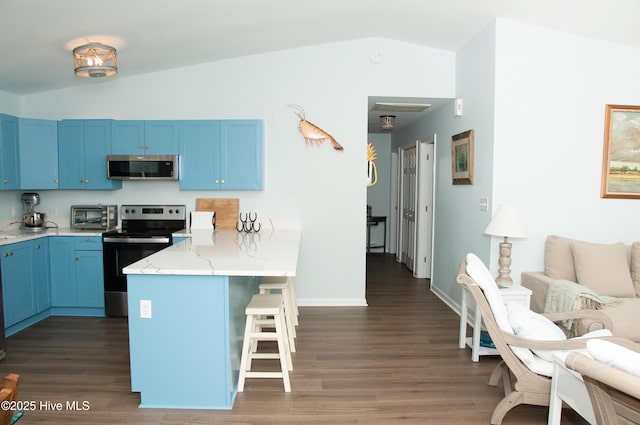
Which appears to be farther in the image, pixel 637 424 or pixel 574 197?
pixel 574 197

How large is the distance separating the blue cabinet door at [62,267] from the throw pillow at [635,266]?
5146 millimetres

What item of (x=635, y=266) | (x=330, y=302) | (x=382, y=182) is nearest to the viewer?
(x=635, y=266)

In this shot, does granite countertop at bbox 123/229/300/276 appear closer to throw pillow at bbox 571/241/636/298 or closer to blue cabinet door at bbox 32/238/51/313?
blue cabinet door at bbox 32/238/51/313

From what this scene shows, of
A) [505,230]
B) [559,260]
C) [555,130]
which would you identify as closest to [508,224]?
[505,230]

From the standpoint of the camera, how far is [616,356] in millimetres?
1421

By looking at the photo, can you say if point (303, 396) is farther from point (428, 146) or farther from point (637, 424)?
point (428, 146)

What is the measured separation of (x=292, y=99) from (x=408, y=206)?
3.39 meters

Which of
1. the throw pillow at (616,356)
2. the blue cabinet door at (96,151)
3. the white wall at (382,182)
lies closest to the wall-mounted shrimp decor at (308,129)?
the blue cabinet door at (96,151)

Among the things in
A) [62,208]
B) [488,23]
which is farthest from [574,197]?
[62,208]

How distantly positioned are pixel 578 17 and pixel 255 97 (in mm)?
3064

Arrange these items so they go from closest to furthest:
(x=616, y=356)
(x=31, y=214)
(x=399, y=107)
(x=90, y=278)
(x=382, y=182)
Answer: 1. (x=616, y=356)
2. (x=90, y=278)
3. (x=31, y=214)
4. (x=399, y=107)
5. (x=382, y=182)

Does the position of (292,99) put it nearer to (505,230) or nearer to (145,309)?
(505,230)

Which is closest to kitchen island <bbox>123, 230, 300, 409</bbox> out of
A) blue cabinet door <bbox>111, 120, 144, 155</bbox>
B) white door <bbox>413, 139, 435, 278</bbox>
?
blue cabinet door <bbox>111, 120, 144, 155</bbox>

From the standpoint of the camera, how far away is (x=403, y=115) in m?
5.84
